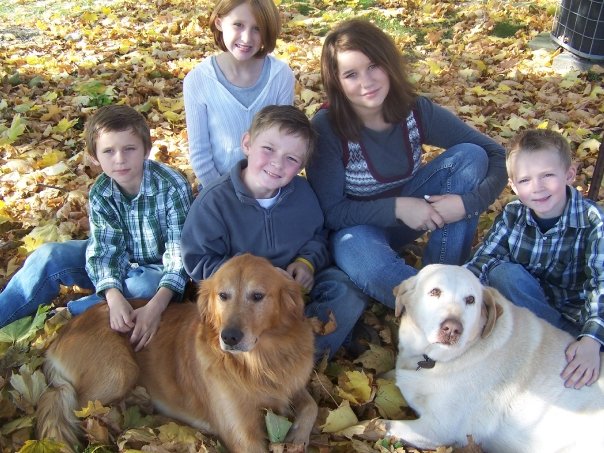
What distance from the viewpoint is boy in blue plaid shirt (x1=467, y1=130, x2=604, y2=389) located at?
2859 mm

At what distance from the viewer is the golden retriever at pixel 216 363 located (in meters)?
2.57

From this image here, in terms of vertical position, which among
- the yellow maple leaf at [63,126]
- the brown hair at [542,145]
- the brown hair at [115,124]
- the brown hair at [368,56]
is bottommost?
the yellow maple leaf at [63,126]

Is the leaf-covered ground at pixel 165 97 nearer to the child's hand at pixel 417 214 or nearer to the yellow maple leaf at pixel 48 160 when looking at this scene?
the yellow maple leaf at pixel 48 160

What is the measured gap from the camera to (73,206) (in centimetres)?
445

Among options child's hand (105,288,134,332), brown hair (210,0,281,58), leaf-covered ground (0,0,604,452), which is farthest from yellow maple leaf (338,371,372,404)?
brown hair (210,0,281,58)

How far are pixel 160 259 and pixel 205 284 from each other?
36.6 inches

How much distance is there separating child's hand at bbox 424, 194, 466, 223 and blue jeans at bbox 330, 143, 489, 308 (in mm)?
88

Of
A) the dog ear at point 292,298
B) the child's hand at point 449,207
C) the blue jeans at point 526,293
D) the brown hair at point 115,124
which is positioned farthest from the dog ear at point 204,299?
the blue jeans at point 526,293

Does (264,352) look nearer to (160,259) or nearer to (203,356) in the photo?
(203,356)

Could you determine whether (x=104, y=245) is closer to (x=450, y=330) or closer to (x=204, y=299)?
(x=204, y=299)

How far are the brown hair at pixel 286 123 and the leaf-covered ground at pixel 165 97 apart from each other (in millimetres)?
1231

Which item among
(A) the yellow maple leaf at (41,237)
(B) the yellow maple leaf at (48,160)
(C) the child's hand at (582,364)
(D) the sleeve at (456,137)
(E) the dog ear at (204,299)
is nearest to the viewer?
(C) the child's hand at (582,364)

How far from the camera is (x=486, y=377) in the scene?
2.63m

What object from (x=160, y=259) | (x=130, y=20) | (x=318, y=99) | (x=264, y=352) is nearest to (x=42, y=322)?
(x=160, y=259)
